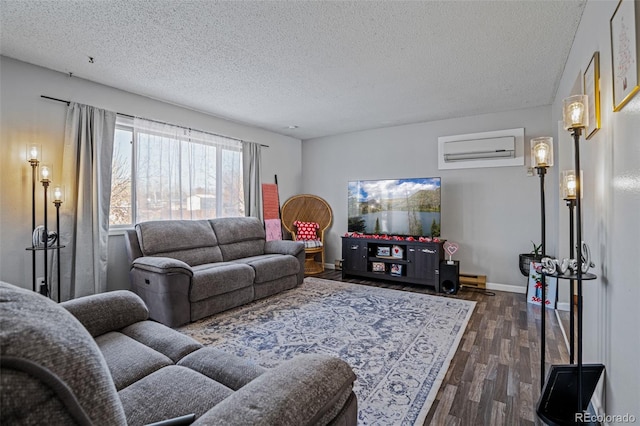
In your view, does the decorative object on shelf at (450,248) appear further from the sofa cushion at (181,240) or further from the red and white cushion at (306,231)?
the sofa cushion at (181,240)

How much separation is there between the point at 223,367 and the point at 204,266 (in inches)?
96.2

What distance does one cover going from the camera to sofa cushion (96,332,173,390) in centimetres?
125

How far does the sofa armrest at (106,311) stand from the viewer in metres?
1.59

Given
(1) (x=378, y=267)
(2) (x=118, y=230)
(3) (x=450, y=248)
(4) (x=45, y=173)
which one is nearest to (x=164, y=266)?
(2) (x=118, y=230)

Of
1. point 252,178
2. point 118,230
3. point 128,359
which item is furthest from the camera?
point 252,178

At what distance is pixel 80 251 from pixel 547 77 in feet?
17.1

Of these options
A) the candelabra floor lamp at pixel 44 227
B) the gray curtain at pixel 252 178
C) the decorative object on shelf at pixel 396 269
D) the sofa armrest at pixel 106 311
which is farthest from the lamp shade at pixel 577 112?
the gray curtain at pixel 252 178

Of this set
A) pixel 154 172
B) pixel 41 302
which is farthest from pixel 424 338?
pixel 154 172

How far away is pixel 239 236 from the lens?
4.33 metres

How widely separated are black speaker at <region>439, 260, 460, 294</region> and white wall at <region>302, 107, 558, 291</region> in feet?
1.88

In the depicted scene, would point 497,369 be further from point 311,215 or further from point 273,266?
point 311,215

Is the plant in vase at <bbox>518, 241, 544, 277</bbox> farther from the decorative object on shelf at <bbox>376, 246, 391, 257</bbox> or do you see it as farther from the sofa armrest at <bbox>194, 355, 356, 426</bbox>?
the sofa armrest at <bbox>194, 355, 356, 426</bbox>

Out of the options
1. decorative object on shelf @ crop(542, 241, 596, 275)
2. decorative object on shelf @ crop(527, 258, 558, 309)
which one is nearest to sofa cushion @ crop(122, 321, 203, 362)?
decorative object on shelf @ crop(542, 241, 596, 275)

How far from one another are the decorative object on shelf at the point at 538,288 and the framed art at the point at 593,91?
2192 mm
